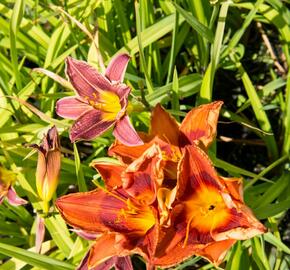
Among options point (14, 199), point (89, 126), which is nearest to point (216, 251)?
point (89, 126)

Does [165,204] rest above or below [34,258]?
above

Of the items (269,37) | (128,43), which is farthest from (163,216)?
(269,37)

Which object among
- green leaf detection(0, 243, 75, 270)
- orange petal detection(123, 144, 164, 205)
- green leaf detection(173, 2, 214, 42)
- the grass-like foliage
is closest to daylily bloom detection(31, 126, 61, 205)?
the grass-like foliage

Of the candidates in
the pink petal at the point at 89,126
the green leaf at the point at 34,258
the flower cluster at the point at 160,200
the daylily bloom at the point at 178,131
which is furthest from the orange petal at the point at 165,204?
the green leaf at the point at 34,258

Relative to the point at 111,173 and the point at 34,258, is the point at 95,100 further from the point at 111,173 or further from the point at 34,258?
the point at 34,258

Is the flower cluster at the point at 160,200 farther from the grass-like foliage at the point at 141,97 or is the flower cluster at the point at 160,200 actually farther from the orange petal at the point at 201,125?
the grass-like foliage at the point at 141,97

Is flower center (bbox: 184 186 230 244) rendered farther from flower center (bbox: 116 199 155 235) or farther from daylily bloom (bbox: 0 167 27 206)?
daylily bloom (bbox: 0 167 27 206)
